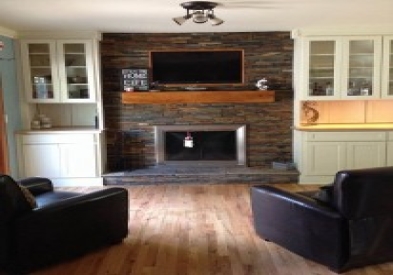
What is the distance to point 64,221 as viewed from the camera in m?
3.06

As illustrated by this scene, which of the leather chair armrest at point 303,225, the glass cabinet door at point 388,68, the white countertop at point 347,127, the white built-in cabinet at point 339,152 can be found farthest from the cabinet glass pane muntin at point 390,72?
the leather chair armrest at point 303,225

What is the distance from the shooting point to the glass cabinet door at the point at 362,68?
559 centimetres

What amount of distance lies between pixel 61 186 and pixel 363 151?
4296 millimetres

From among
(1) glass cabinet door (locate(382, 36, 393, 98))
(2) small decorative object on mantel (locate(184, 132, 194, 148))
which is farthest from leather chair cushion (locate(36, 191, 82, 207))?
(1) glass cabinet door (locate(382, 36, 393, 98))

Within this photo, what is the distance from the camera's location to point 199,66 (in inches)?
234

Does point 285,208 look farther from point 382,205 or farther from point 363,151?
point 363,151

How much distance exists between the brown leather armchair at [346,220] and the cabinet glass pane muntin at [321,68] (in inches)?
114

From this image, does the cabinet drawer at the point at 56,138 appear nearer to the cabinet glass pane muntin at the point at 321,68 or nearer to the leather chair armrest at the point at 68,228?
the leather chair armrest at the point at 68,228

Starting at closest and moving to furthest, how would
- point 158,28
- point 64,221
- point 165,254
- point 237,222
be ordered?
point 64,221 < point 165,254 < point 237,222 < point 158,28

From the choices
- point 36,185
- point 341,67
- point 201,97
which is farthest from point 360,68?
point 36,185

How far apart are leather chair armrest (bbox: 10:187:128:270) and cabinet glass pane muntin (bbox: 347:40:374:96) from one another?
3.81m

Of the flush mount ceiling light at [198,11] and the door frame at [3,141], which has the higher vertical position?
the flush mount ceiling light at [198,11]

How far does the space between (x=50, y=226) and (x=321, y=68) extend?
14.0ft

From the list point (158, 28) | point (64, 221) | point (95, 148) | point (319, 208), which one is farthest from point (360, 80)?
point (64, 221)
